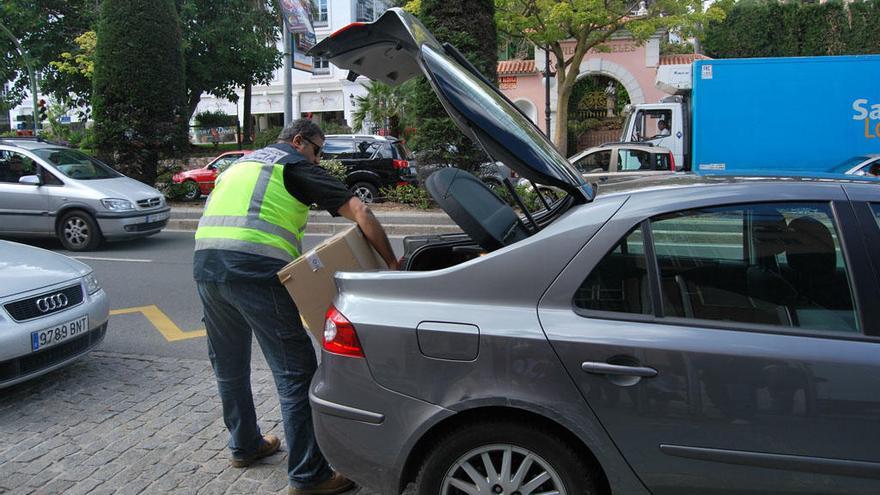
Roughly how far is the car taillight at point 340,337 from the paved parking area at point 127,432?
1.06 meters

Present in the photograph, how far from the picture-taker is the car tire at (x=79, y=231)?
1021 centimetres

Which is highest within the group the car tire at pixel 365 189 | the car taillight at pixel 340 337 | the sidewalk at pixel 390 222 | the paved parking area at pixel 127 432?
the car tire at pixel 365 189

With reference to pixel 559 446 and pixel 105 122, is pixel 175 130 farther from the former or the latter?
pixel 559 446

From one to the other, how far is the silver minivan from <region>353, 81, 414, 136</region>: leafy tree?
16267 mm

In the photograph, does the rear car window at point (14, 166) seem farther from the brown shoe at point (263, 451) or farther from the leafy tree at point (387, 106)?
the leafy tree at point (387, 106)

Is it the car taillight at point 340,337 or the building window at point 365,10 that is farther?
the building window at point 365,10

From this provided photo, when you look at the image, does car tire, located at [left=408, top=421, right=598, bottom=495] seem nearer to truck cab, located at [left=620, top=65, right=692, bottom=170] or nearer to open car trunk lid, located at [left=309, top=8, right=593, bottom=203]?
open car trunk lid, located at [left=309, top=8, right=593, bottom=203]

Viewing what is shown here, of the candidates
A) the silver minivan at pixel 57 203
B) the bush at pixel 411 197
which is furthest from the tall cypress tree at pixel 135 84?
the bush at pixel 411 197

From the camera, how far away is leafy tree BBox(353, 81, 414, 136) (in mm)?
25750

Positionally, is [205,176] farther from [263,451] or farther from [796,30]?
[796,30]

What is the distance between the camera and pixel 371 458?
247 centimetres

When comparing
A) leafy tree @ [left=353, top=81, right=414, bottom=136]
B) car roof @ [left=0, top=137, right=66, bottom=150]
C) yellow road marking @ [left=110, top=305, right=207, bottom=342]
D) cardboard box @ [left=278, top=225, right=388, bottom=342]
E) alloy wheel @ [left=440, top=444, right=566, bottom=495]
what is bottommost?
yellow road marking @ [left=110, top=305, right=207, bottom=342]

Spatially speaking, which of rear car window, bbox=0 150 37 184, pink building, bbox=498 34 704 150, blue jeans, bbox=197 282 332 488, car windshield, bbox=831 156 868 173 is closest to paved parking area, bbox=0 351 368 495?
blue jeans, bbox=197 282 332 488

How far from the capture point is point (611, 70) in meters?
26.4
